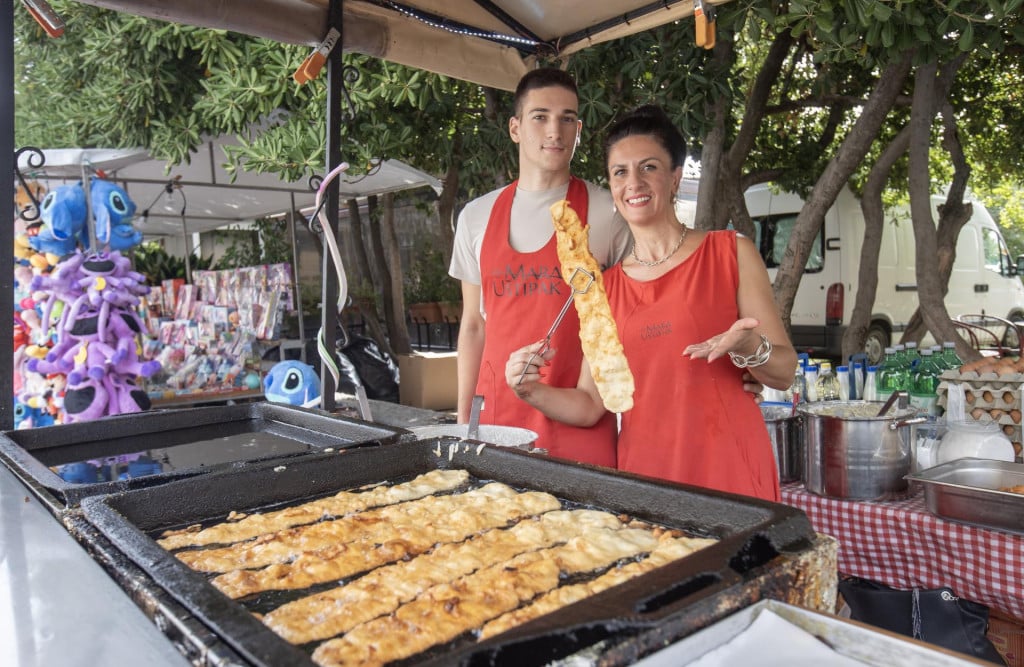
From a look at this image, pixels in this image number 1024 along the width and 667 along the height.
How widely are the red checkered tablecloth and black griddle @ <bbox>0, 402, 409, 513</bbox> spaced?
1749mm

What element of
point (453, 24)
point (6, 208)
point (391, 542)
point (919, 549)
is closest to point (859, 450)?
point (919, 549)

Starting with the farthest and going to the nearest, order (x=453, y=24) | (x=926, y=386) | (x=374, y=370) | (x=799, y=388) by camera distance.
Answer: (x=374, y=370), (x=926, y=386), (x=799, y=388), (x=453, y=24)

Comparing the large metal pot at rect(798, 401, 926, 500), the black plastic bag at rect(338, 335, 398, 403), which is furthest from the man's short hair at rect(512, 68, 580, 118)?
the black plastic bag at rect(338, 335, 398, 403)

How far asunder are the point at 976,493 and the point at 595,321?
136 centimetres

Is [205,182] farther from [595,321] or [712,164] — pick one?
[595,321]

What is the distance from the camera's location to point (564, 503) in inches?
61.4

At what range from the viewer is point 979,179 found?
34.6ft

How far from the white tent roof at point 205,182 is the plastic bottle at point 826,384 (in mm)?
4528

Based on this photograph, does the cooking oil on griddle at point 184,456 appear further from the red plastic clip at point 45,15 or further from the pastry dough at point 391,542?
the red plastic clip at point 45,15

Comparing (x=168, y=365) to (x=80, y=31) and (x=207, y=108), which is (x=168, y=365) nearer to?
(x=207, y=108)

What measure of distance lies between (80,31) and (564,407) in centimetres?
810

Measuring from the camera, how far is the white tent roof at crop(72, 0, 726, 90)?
2639 mm

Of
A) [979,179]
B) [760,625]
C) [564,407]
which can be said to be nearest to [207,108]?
[564,407]

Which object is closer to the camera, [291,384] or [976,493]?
[976,493]
